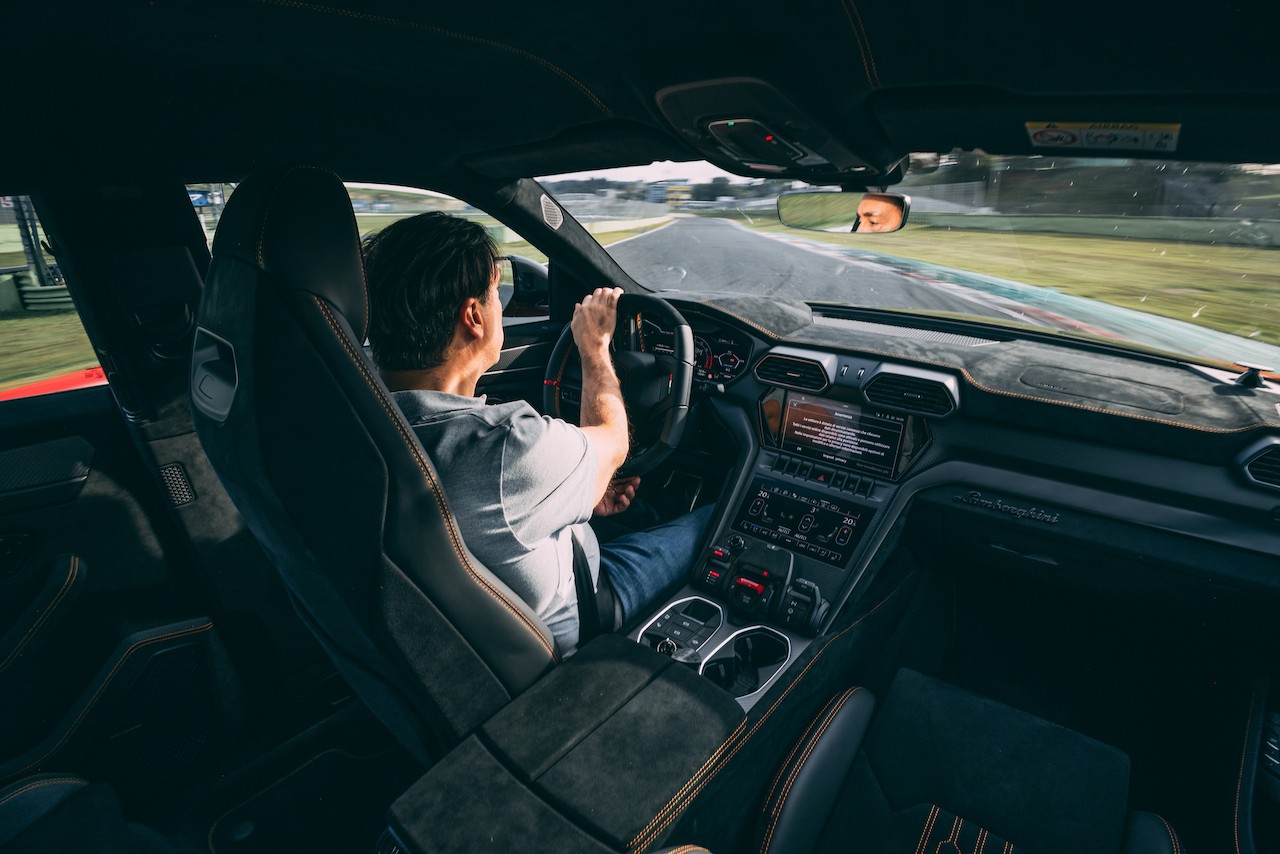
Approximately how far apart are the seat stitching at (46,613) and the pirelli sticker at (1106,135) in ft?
10.5

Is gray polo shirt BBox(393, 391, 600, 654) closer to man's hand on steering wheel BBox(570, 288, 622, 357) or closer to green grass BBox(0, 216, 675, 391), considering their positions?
man's hand on steering wheel BBox(570, 288, 622, 357)

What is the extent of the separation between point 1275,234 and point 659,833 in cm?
326

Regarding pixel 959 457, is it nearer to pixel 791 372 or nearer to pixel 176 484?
pixel 791 372

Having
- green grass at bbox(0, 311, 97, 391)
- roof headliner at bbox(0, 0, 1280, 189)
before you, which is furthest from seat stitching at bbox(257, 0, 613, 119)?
green grass at bbox(0, 311, 97, 391)

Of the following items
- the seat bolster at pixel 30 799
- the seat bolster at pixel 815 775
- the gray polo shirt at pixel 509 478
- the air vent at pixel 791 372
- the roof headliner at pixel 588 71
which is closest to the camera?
the roof headliner at pixel 588 71

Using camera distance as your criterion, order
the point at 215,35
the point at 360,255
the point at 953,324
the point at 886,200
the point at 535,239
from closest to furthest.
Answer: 1. the point at 360,255
2. the point at 215,35
3. the point at 886,200
4. the point at 953,324
5. the point at 535,239

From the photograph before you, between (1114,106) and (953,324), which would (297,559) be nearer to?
(1114,106)

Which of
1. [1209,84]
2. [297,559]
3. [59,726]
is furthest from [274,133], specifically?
[1209,84]

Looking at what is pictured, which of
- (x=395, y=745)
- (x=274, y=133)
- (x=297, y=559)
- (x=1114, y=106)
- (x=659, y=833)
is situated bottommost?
(x=395, y=745)

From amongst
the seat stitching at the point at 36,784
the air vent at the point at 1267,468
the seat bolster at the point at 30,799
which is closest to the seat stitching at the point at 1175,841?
the air vent at the point at 1267,468

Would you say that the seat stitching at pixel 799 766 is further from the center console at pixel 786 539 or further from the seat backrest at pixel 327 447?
the seat backrest at pixel 327 447

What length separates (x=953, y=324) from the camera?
9.37ft

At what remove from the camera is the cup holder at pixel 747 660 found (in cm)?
198

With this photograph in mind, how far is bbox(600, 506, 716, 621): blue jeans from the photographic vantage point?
213cm
